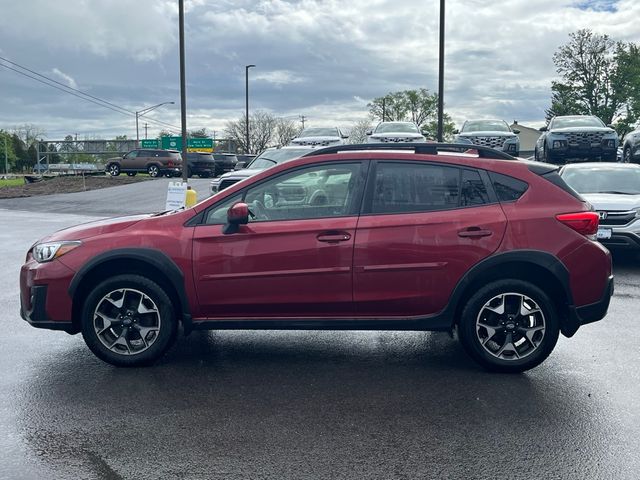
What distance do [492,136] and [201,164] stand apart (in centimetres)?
2242

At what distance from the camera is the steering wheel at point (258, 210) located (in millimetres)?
5371

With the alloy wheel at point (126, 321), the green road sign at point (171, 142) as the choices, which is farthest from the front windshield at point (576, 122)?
the green road sign at point (171, 142)

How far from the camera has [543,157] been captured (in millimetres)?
20766

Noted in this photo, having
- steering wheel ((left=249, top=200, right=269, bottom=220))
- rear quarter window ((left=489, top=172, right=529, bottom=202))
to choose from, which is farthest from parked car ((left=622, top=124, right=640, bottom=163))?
steering wheel ((left=249, top=200, right=269, bottom=220))

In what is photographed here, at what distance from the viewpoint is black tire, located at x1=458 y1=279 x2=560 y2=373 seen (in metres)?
5.21

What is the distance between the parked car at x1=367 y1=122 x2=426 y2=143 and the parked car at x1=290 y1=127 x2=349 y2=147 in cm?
115

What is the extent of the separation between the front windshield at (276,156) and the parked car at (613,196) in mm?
6205

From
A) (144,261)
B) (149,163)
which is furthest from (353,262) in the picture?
(149,163)

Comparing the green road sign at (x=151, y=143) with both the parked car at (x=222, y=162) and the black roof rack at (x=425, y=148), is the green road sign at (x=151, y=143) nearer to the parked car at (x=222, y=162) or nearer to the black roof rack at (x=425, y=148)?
the parked car at (x=222, y=162)


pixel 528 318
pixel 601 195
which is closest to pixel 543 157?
pixel 601 195

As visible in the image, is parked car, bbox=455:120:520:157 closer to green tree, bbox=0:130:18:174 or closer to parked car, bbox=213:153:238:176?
parked car, bbox=213:153:238:176

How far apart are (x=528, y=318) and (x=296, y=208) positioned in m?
2.04

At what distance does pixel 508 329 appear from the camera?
207 inches

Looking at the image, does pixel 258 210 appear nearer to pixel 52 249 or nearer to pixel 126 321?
pixel 126 321
